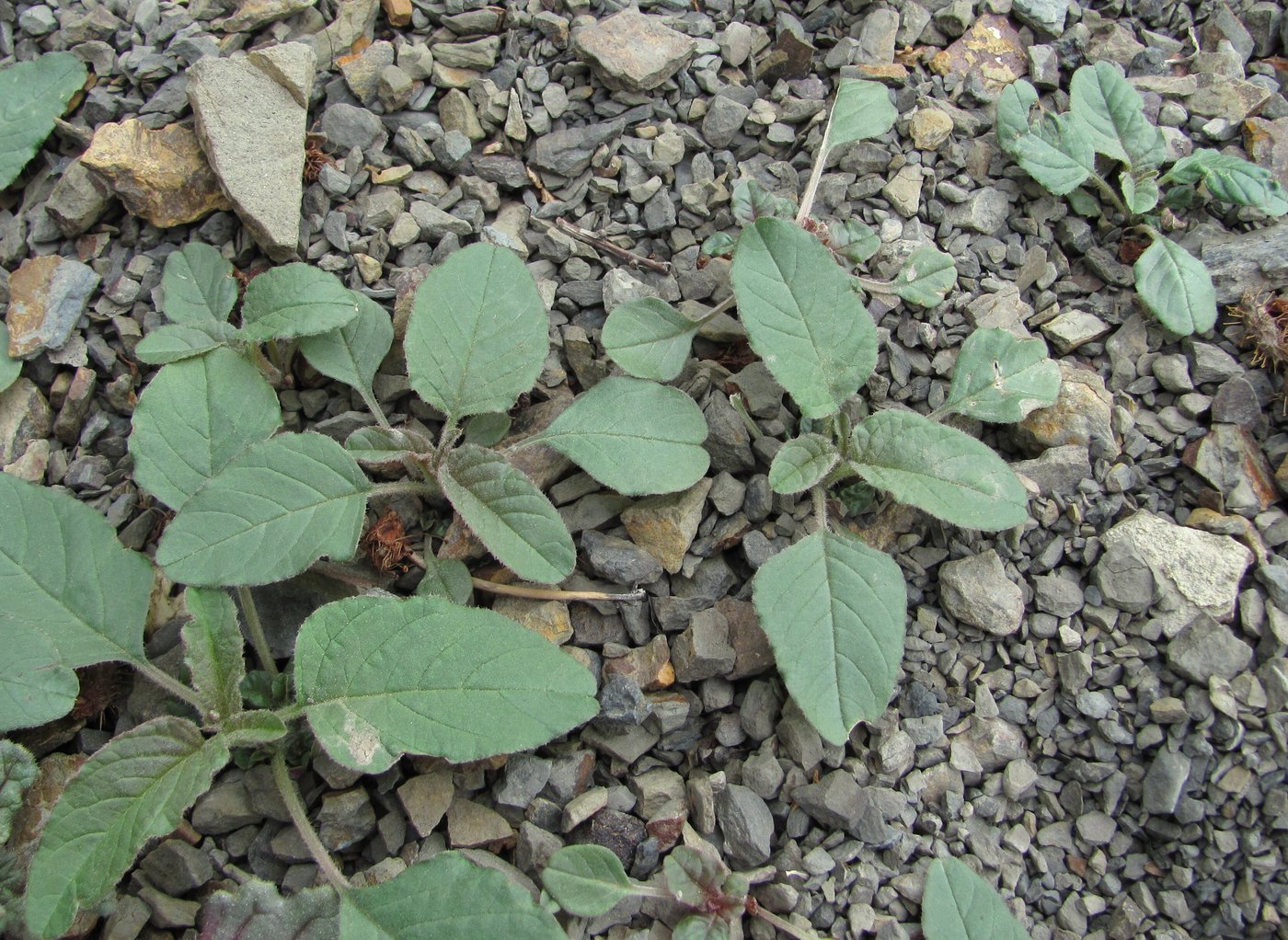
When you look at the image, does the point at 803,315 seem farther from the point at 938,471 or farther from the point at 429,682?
the point at 429,682

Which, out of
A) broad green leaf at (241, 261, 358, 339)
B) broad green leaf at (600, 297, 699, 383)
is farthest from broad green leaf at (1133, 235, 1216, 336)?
broad green leaf at (241, 261, 358, 339)

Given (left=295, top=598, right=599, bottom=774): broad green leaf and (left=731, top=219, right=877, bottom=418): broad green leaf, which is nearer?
(left=295, top=598, right=599, bottom=774): broad green leaf

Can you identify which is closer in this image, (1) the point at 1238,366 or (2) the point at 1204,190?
(1) the point at 1238,366

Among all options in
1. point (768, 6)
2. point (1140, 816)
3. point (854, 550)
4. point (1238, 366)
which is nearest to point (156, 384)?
point (854, 550)

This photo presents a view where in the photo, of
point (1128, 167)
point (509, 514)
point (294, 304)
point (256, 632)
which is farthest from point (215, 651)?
point (1128, 167)

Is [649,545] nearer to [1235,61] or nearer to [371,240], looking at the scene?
[371,240]

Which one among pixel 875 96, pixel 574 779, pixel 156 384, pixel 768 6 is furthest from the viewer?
pixel 768 6

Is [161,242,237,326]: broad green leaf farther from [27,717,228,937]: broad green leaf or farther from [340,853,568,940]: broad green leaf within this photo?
[340,853,568,940]: broad green leaf
